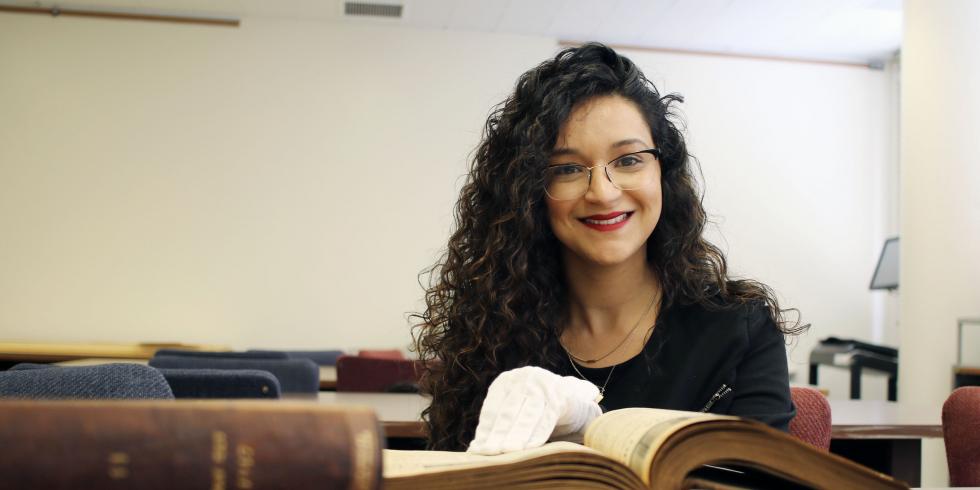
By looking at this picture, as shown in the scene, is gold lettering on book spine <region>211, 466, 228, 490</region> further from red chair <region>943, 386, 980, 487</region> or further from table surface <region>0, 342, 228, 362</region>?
table surface <region>0, 342, 228, 362</region>

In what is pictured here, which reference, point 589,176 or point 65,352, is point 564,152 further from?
point 65,352

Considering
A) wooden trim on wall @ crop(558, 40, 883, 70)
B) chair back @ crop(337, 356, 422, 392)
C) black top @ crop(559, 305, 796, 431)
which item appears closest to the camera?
black top @ crop(559, 305, 796, 431)

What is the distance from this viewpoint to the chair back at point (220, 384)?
2.03m

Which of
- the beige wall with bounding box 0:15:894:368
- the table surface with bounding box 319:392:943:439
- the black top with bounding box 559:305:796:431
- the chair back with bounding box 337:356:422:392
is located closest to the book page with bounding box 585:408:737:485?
the black top with bounding box 559:305:796:431

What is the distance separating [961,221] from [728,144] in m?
3.51

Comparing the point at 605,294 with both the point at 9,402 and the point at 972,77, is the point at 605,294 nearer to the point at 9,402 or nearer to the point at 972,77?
the point at 9,402

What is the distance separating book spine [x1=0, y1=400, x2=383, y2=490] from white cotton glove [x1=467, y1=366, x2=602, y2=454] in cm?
39

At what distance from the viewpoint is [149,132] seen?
7789 millimetres

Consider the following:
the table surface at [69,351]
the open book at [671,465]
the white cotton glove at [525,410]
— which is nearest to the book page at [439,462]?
the open book at [671,465]

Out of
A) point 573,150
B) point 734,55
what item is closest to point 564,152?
point 573,150

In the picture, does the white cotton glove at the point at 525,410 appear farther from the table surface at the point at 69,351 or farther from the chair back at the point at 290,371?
the table surface at the point at 69,351

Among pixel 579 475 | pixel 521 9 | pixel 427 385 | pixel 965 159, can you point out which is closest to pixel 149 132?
pixel 521 9

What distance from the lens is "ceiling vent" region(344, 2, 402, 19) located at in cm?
750

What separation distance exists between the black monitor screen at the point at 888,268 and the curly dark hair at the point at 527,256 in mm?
6260
